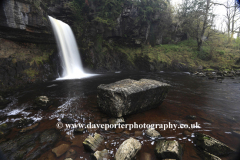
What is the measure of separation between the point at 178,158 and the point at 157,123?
151 centimetres

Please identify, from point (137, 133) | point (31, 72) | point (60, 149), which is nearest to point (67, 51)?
point (31, 72)

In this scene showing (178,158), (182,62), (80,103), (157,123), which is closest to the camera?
(178,158)

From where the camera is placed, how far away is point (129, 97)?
12.8 ft

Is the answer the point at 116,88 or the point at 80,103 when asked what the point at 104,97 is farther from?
the point at 80,103

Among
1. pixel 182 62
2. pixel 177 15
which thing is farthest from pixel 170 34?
pixel 182 62

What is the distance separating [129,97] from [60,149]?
2414mm

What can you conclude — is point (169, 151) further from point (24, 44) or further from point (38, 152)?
point (24, 44)

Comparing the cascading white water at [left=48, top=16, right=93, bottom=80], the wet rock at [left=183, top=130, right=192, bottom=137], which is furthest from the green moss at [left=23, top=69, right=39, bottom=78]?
the wet rock at [left=183, top=130, right=192, bottom=137]

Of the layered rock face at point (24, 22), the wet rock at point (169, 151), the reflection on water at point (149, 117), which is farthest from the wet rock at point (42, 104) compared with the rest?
the layered rock face at point (24, 22)

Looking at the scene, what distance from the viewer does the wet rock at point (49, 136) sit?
3072 millimetres

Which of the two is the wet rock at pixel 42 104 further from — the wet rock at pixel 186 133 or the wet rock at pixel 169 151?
the wet rock at pixel 186 133

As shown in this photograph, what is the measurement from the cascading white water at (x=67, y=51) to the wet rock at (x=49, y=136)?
9.47 m

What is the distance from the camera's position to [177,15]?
950 inches

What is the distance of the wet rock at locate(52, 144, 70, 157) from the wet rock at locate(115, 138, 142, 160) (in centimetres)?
→ 134
